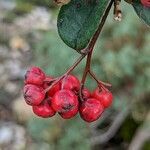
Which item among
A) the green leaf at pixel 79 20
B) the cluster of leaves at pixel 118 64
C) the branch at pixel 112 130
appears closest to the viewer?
the green leaf at pixel 79 20

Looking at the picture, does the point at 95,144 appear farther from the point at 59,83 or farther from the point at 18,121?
the point at 59,83

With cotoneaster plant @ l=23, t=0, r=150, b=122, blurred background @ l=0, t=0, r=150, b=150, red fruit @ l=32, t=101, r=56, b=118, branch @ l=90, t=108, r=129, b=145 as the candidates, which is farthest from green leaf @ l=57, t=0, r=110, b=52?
branch @ l=90, t=108, r=129, b=145

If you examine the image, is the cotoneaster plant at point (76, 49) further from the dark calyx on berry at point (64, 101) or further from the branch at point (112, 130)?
the branch at point (112, 130)

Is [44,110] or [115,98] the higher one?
[44,110]

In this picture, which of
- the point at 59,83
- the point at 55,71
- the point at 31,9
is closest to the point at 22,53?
the point at 31,9

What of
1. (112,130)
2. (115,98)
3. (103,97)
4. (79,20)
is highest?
(79,20)

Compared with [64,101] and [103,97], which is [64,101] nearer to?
[64,101]

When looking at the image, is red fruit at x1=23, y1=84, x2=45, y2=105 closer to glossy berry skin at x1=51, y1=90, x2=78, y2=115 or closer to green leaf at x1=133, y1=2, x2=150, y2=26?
glossy berry skin at x1=51, y1=90, x2=78, y2=115

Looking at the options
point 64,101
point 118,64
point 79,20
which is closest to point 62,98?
point 64,101

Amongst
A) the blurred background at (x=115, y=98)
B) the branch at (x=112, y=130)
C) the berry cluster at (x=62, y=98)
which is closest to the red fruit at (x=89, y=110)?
the berry cluster at (x=62, y=98)
